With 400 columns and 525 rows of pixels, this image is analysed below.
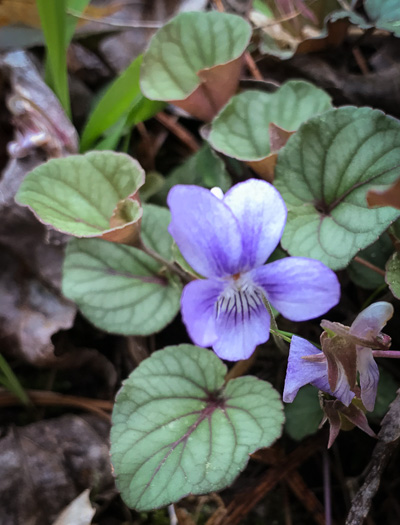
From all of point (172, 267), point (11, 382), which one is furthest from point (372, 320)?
point (11, 382)

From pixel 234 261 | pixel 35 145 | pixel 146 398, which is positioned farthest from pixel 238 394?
pixel 35 145

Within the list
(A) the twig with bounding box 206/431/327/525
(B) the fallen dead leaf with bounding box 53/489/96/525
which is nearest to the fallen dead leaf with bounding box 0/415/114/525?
(B) the fallen dead leaf with bounding box 53/489/96/525

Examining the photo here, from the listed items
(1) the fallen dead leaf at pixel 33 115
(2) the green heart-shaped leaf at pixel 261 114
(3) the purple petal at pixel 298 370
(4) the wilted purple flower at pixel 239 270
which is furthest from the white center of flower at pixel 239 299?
(1) the fallen dead leaf at pixel 33 115

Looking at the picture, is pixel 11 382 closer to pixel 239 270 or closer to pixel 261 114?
pixel 239 270

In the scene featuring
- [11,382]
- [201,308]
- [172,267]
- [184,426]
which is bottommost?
[11,382]

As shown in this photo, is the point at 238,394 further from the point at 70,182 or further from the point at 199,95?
the point at 199,95

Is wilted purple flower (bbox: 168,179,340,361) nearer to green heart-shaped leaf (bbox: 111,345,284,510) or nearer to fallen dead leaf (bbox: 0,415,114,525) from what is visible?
green heart-shaped leaf (bbox: 111,345,284,510)
